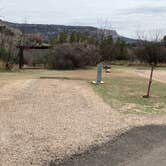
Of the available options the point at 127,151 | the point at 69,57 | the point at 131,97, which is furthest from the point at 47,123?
the point at 69,57

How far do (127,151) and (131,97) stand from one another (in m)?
9.41

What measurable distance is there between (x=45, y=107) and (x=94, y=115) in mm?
1742

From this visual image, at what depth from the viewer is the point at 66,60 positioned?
36156 millimetres

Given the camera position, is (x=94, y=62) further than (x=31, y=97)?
Yes

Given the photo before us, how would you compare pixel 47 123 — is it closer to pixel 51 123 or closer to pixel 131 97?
pixel 51 123

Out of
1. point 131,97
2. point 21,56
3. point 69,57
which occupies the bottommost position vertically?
point 131,97

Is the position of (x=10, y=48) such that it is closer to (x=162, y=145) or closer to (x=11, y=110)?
(x=11, y=110)

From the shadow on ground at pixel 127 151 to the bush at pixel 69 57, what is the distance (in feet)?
79.8

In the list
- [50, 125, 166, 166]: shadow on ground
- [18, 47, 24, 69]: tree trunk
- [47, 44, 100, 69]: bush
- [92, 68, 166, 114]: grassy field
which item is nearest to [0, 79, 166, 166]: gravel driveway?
[50, 125, 166, 166]: shadow on ground

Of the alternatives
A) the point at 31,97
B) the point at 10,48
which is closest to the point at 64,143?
the point at 31,97

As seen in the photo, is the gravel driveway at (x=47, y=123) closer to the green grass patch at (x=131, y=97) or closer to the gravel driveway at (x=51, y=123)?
the gravel driveway at (x=51, y=123)

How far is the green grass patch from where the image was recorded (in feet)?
52.6

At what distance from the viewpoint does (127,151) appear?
9.74 m

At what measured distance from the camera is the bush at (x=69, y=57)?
36.2 meters
